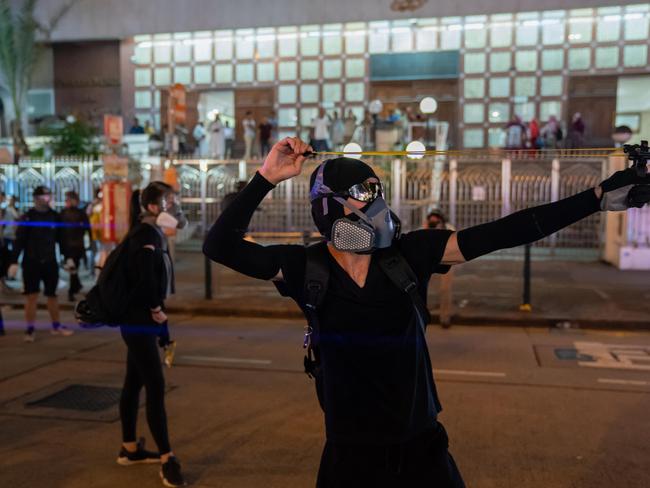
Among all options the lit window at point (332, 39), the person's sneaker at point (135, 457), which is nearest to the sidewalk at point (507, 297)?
the person's sneaker at point (135, 457)

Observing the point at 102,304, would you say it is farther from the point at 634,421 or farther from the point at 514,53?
the point at 514,53

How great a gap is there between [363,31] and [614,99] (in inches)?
369

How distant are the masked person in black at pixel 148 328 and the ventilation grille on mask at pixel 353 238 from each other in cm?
236

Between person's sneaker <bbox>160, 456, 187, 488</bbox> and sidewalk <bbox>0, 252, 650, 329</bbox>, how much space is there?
606 centimetres

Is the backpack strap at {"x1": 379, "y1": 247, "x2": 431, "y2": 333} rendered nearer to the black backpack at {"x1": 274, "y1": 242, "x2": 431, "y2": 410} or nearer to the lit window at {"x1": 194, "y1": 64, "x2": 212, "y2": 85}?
the black backpack at {"x1": 274, "y1": 242, "x2": 431, "y2": 410}

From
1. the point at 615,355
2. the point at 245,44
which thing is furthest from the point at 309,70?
the point at 615,355

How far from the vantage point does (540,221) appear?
235cm

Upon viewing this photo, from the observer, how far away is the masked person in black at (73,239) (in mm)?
11289

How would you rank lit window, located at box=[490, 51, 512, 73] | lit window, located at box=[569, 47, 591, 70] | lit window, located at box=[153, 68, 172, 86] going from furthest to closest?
lit window, located at box=[153, 68, 172, 86], lit window, located at box=[490, 51, 512, 73], lit window, located at box=[569, 47, 591, 70]

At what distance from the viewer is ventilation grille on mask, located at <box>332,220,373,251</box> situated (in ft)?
7.72

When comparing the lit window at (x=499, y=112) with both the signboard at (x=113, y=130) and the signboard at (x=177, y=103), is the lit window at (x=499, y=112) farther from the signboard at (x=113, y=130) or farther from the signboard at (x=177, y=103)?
the signboard at (x=113, y=130)

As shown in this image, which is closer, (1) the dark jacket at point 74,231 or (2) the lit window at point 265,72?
(1) the dark jacket at point 74,231

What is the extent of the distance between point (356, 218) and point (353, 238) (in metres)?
0.08

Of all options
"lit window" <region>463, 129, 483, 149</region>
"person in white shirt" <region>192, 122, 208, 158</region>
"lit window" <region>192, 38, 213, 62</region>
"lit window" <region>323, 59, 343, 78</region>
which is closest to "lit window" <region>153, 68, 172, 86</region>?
"lit window" <region>192, 38, 213, 62</region>
